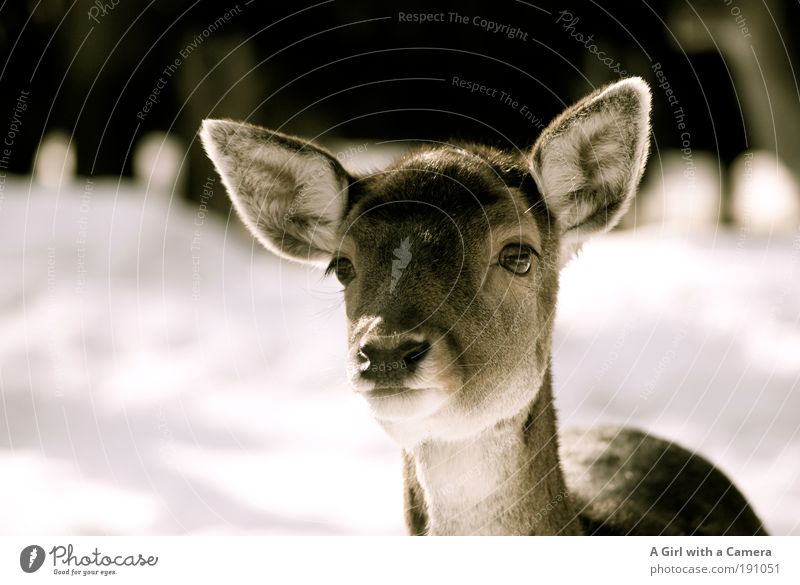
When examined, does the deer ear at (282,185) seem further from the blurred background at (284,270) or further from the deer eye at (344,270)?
the blurred background at (284,270)

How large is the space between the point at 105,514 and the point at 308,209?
2100 mm

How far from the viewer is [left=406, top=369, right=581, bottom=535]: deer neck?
2.89 m

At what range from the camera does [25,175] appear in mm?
8102

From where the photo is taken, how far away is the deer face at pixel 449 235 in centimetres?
265

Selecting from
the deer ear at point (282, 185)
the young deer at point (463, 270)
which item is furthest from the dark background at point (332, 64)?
the young deer at point (463, 270)

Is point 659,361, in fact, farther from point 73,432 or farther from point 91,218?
point 91,218

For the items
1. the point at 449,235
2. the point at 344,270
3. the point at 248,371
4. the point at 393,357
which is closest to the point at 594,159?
the point at 449,235

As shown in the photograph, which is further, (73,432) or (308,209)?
(73,432)

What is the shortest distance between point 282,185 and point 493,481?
119 centimetres

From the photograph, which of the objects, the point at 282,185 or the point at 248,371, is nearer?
the point at 282,185

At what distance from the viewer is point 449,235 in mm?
2863

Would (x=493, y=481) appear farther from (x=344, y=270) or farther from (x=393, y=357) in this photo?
(x=344, y=270)

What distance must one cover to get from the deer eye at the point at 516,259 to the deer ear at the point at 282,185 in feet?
1.88

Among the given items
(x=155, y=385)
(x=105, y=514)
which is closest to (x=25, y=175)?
(x=155, y=385)
